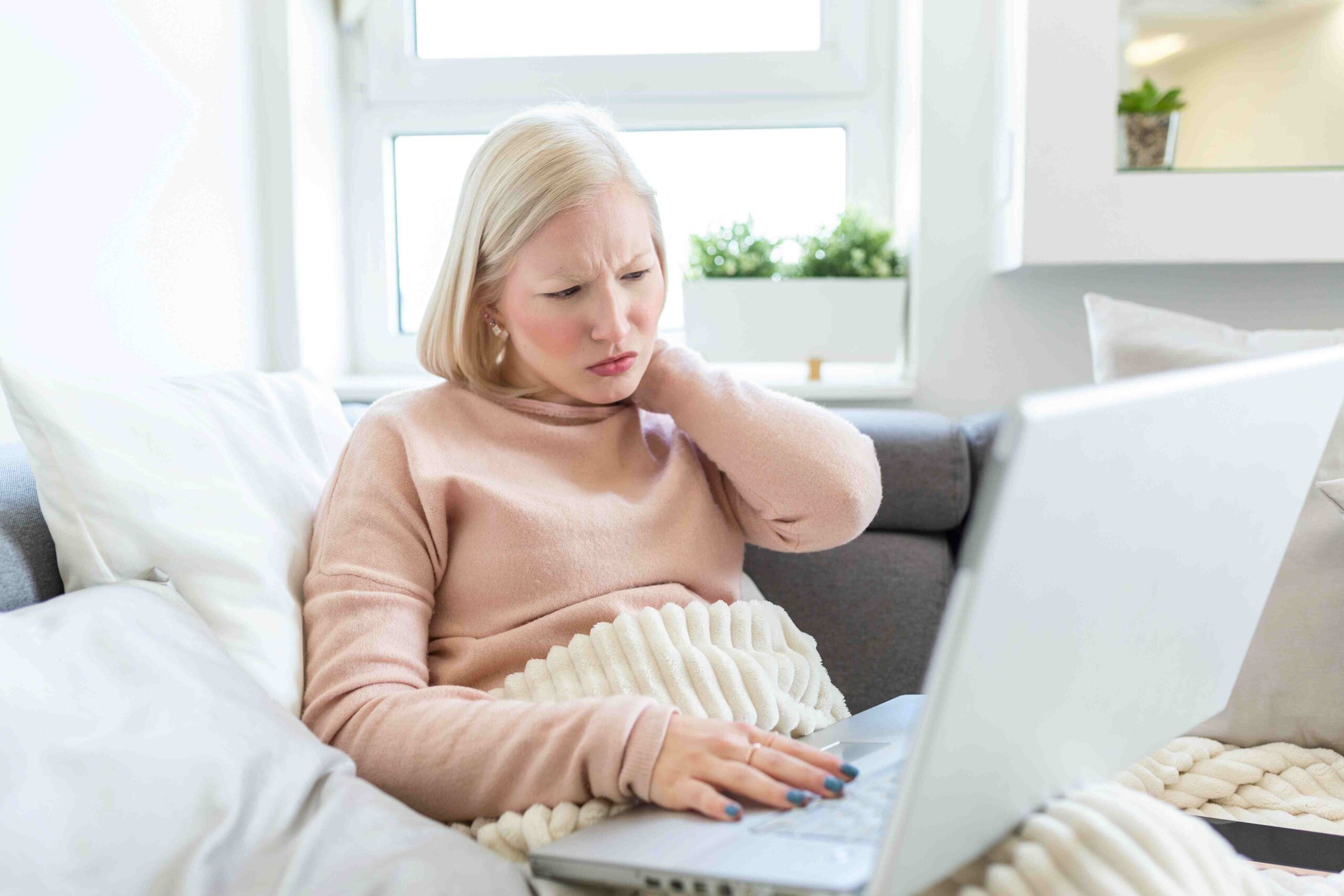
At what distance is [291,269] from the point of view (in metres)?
1.83

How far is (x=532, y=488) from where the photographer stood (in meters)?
1.08

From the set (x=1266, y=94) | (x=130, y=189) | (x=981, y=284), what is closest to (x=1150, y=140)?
(x=1266, y=94)

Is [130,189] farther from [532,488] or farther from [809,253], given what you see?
[809,253]

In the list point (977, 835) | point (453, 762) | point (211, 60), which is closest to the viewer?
point (977, 835)

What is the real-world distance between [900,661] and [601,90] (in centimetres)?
120

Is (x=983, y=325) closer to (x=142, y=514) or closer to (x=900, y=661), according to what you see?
(x=900, y=661)

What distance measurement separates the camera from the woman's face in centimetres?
108

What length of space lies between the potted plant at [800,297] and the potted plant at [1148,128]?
0.41m

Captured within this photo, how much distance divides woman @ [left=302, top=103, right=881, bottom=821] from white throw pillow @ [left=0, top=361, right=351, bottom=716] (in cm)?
3

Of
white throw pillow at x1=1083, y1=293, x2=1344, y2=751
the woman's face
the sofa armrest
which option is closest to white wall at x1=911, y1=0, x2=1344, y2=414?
the sofa armrest

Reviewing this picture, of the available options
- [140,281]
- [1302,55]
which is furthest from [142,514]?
[1302,55]

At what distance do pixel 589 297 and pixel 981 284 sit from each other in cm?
99

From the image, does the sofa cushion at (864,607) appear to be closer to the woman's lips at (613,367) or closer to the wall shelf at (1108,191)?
the woman's lips at (613,367)

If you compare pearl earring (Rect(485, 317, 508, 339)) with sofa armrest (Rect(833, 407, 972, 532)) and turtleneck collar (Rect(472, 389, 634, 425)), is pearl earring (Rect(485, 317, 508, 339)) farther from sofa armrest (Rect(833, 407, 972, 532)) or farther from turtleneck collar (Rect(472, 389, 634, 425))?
sofa armrest (Rect(833, 407, 972, 532))
